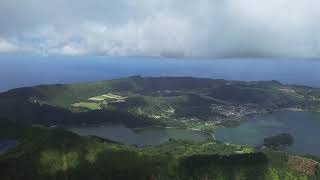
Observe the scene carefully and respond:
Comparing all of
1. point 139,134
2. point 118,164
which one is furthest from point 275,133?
point 118,164

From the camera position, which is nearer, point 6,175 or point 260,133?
point 6,175

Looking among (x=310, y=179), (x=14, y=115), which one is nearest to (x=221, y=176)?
(x=310, y=179)

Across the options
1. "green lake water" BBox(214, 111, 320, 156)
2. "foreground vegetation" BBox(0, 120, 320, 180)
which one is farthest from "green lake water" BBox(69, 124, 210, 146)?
"foreground vegetation" BBox(0, 120, 320, 180)

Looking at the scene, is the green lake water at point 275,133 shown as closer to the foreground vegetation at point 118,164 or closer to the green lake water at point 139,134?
the green lake water at point 139,134

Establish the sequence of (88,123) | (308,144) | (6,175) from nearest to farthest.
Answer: (6,175), (308,144), (88,123)

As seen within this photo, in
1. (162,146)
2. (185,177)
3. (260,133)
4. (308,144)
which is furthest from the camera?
(260,133)

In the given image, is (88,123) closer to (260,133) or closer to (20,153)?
(260,133)

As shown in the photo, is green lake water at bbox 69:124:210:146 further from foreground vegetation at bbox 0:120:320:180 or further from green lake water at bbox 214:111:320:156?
foreground vegetation at bbox 0:120:320:180

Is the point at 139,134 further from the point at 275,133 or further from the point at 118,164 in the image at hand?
the point at 118,164
